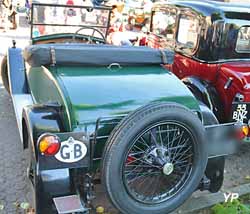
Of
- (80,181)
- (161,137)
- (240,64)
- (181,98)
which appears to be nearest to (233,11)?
(240,64)

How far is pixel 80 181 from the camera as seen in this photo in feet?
8.48

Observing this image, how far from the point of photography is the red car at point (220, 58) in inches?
146

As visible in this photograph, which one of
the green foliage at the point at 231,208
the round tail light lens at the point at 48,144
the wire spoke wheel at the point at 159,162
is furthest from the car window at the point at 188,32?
the round tail light lens at the point at 48,144

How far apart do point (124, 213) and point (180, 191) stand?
49cm

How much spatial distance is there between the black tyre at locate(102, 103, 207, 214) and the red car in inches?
46.6

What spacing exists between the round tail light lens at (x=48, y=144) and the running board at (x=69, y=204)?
0.35 metres

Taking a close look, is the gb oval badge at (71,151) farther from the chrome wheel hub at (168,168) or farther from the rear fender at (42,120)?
the chrome wheel hub at (168,168)

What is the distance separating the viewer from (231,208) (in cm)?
286

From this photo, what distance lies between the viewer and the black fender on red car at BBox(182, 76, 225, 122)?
12.4 ft

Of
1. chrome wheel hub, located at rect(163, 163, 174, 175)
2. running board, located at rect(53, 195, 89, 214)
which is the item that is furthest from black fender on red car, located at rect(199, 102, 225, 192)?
running board, located at rect(53, 195, 89, 214)

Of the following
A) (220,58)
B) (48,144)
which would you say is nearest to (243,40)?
(220,58)

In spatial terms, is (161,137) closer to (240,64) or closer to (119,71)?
(119,71)

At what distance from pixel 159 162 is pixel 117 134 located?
0.42m

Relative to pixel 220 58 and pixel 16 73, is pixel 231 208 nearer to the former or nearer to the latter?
pixel 220 58
